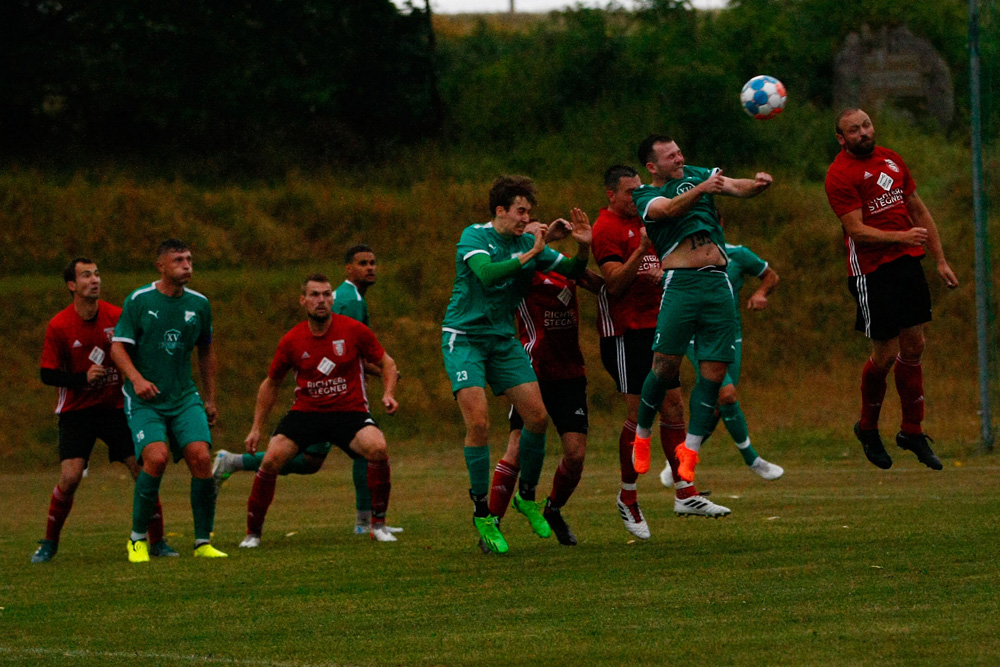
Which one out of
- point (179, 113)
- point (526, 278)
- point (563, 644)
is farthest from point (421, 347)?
point (563, 644)

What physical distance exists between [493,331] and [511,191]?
3.00ft

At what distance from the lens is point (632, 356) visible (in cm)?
1002

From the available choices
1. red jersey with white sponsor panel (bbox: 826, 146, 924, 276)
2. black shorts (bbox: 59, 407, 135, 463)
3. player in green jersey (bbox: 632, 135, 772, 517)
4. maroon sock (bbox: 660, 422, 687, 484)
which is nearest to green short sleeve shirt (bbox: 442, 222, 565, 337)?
player in green jersey (bbox: 632, 135, 772, 517)

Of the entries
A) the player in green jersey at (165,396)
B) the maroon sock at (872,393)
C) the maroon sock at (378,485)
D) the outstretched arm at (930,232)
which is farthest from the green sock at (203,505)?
the outstretched arm at (930,232)

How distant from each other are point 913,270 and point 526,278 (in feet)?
8.57

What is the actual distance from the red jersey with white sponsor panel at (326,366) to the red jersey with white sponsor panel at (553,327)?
167 centimetres

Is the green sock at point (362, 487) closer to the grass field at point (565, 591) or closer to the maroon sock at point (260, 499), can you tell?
the grass field at point (565, 591)

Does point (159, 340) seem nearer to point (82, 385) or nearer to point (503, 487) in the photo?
point (82, 385)

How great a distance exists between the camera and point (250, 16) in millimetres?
37250

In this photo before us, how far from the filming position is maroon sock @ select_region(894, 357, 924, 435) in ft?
32.4

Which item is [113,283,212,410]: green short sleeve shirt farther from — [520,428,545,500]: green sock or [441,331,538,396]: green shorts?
[520,428,545,500]: green sock

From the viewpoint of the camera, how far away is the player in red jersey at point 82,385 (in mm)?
10844

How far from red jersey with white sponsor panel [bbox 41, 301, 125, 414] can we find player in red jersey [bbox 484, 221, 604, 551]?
131 inches

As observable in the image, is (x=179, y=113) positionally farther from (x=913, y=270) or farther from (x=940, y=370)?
(x=913, y=270)
